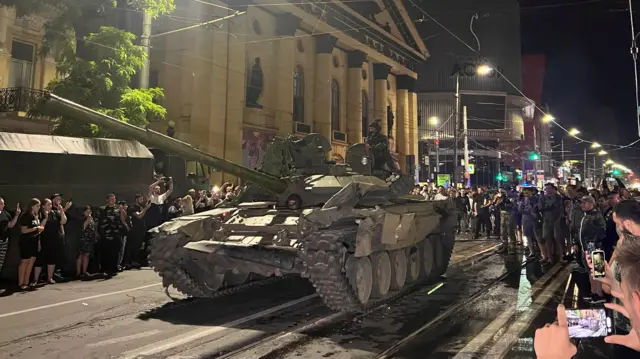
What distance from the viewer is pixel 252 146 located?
971 inches

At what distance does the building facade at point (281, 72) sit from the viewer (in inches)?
853

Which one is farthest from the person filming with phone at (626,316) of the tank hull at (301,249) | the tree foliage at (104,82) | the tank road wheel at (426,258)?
the tree foliage at (104,82)

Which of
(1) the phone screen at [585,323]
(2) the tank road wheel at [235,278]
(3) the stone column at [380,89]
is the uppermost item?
(3) the stone column at [380,89]

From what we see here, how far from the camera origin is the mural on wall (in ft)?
79.7

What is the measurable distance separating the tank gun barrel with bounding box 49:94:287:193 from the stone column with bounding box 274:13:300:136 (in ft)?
57.3

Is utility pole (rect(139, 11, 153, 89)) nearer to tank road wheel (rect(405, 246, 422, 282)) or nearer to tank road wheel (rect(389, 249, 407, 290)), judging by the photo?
tank road wheel (rect(405, 246, 422, 282))

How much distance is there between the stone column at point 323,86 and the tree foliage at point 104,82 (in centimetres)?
1665

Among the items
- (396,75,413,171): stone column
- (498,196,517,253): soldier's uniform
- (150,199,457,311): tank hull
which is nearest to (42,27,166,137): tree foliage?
(150,199,457,311): tank hull

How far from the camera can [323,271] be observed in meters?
6.43

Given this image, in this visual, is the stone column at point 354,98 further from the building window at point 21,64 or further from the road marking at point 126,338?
the road marking at point 126,338

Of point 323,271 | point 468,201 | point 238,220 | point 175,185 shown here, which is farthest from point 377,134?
point 468,201

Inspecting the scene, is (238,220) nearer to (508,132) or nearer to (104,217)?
(104,217)

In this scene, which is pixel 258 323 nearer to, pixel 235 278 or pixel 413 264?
pixel 235 278

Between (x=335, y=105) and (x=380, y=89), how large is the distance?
18.6 feet
